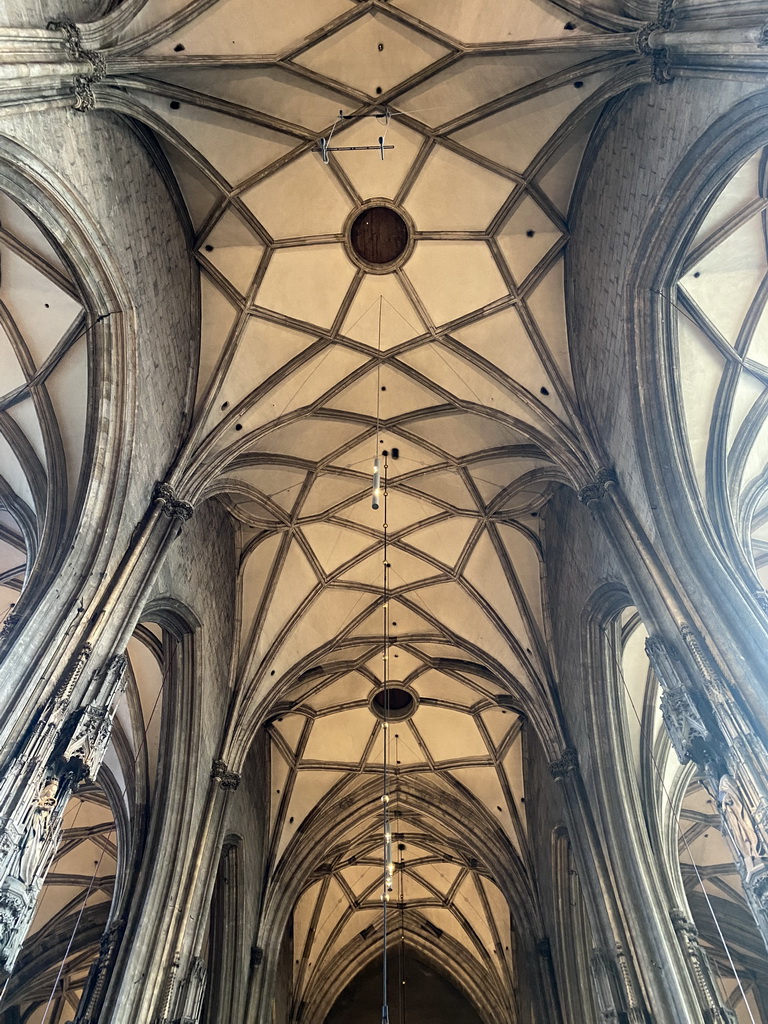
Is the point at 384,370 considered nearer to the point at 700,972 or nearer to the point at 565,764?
the point at 565,764

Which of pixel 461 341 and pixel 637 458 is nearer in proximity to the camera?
pixel 637 458

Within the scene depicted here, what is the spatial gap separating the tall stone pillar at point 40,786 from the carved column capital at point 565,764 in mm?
8525

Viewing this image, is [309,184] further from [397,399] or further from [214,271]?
[397,399]

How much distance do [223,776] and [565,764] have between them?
6.25m

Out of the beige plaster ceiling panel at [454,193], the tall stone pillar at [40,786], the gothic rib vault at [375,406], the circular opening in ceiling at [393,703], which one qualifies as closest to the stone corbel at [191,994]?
the gothic rib vault at [375,406]

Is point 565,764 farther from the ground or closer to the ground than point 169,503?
closer to the ground

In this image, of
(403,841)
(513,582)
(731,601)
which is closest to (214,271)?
(513,582)

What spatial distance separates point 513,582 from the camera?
1641 centimetres

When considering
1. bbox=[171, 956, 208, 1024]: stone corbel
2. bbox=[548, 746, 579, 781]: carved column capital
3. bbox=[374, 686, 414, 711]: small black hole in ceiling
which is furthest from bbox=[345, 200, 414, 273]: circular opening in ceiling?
bbox=[171, 956, 208, 1024]: stone corbel

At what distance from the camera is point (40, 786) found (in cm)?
725

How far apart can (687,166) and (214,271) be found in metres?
7.98

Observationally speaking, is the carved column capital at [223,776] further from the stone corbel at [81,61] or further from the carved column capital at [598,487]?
the stone corbel at [81,61]

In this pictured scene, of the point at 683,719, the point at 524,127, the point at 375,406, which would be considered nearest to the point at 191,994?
the point at 683,719

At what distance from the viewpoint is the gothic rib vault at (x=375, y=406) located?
35.3ft
